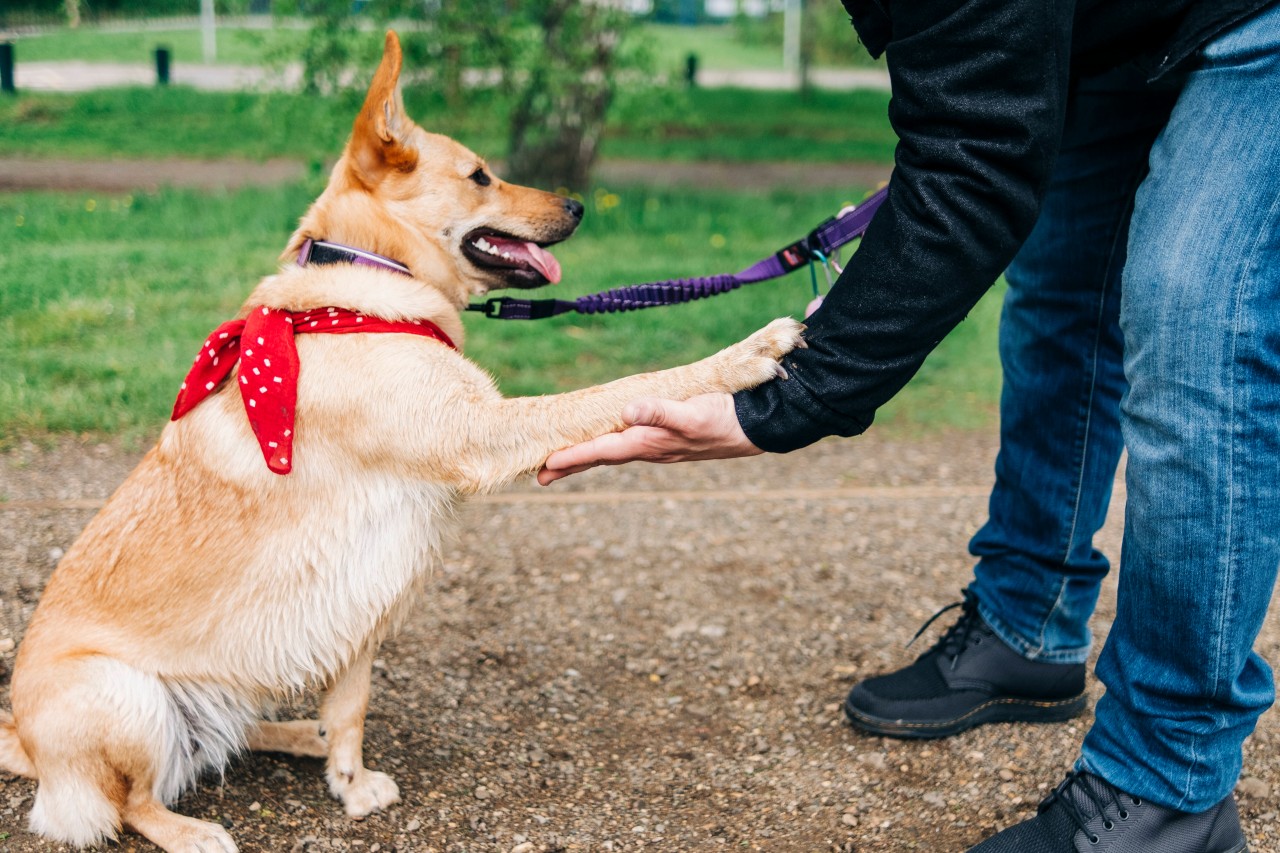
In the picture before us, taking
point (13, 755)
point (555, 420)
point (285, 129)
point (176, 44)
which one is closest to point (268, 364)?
point (555, 420)

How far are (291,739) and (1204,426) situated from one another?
7.09ft

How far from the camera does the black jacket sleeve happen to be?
5.88ft

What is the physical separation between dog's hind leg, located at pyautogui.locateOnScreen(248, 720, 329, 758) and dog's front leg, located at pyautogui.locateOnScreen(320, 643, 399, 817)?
17 cm

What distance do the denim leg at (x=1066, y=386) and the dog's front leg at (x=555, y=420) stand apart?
65 cm

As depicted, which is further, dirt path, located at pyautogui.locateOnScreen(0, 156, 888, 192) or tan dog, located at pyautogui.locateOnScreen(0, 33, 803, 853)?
dirt path, located at pyautogui.locateOnScreen(0, 156, 888, 192)

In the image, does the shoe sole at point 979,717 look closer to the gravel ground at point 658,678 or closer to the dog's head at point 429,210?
the gravel ground at point 658,678

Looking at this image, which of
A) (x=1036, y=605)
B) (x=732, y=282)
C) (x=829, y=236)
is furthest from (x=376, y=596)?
(x=1036, y=605)

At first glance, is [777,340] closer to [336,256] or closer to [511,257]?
[511,257]

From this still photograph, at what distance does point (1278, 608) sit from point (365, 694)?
2698 mm

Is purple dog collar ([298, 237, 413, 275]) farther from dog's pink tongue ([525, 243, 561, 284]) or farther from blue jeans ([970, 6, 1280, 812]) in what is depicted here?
blue jeans ([970, 6, 1280, 812])

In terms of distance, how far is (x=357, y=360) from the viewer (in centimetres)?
242

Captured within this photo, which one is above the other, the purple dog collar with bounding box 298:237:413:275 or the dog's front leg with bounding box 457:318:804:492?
the purple dog collar with bounding box 298:237:413:275

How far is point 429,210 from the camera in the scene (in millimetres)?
2910

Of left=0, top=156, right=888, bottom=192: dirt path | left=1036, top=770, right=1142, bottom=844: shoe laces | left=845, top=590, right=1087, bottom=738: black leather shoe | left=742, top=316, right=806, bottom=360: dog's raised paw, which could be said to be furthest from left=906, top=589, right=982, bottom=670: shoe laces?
left=0, top=156, right=888, bottom=192: dirt path
